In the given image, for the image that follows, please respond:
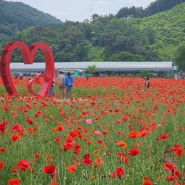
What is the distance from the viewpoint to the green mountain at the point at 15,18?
131m

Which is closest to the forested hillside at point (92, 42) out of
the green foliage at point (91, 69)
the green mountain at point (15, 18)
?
the green foliage at point (91, 69)

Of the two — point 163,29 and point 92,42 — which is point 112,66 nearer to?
point 92,42

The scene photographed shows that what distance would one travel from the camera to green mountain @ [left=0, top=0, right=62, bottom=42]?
130625 mm

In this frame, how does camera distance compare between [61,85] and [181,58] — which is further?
[181,58]

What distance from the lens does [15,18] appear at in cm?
14775

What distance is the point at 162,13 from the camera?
6083 inches

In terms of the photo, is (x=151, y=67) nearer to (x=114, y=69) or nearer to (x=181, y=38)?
(x=114, y=69)

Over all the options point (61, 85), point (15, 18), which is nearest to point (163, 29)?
point (15, 18)

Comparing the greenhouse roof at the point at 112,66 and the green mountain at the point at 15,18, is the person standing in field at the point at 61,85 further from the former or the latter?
the green mountain at the point at 15,18

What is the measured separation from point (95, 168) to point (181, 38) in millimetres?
127333

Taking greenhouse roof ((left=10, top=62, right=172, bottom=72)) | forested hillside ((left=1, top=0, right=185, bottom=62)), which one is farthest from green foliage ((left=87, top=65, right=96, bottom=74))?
forested hillside ((left=1, top=0, right=185, bottom=62))

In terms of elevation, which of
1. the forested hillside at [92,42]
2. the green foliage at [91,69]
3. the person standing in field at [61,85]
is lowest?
the green foliage at [91,69]

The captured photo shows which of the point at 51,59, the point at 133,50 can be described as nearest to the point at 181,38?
the point at 133,50

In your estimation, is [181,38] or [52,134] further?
[181,38]
